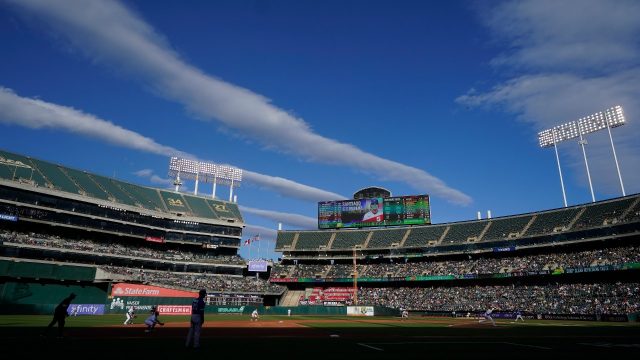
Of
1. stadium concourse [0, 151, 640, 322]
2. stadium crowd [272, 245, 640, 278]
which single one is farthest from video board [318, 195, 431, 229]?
stadium crowd [272, 245, 640, 278]

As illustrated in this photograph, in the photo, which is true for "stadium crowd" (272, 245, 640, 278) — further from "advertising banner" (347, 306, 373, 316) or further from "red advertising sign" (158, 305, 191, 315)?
"red advertising sign" (158, 305, 191, 315)

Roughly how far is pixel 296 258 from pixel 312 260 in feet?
12.6

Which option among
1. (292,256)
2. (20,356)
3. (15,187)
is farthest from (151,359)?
(292,256)

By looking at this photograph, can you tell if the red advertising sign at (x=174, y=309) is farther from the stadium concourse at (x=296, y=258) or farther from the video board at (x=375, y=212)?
the video board at (x=375, y=212)

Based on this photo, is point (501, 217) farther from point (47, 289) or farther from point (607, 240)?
point (47, 289)

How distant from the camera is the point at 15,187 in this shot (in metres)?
65.4

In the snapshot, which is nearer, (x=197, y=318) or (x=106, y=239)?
(x=197, y=318)

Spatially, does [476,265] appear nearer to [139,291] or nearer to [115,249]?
[139,291]

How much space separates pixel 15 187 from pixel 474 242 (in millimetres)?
80777

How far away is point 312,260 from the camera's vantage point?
9700 cm

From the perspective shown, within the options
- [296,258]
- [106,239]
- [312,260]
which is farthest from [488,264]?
[106,239]

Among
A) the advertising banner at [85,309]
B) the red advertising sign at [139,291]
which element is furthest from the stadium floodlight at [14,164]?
the advertising banner at [85,309]

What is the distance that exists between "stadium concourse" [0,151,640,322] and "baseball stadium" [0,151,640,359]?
0.77ft

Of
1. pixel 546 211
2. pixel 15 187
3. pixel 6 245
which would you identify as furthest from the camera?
pixel 546 211
